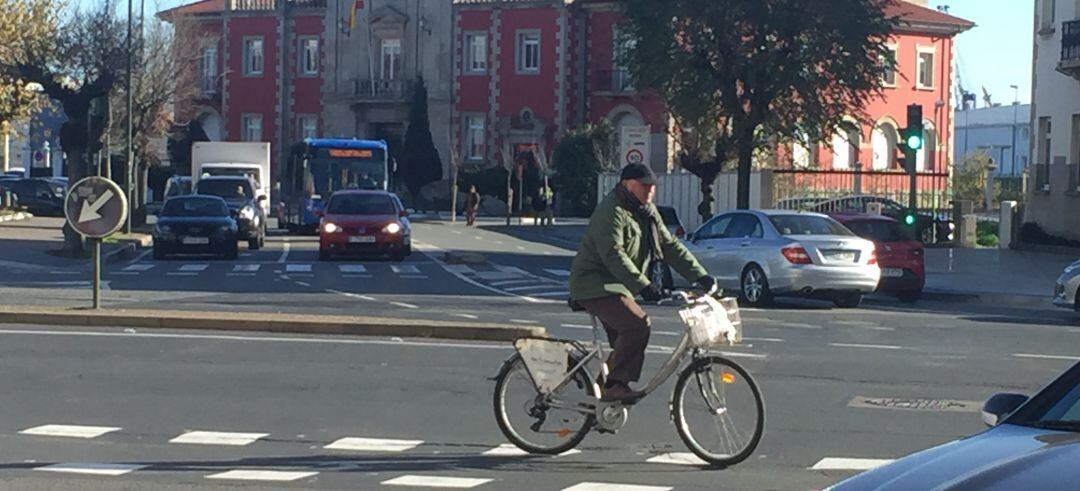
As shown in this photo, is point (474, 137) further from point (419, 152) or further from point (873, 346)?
point (873, 346)

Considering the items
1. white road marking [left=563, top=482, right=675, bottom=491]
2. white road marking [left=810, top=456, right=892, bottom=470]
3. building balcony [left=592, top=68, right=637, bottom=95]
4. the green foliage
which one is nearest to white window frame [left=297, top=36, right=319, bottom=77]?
building balcony [left=592, top=68, right=637, bottom=95]

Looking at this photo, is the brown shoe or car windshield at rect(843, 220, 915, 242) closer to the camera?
the brown shoe

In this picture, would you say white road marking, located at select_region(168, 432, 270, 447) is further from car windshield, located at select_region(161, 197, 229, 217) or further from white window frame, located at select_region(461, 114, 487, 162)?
white window frame, located at select_region(461, 114, 487, 162)

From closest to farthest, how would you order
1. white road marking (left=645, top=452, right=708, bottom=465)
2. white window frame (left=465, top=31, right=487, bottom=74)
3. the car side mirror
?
the car side mirror
white road marking (left=645, top=452, right=708, bottom=465)
white window frame (left=465, top=31, right=487, bottom=74)

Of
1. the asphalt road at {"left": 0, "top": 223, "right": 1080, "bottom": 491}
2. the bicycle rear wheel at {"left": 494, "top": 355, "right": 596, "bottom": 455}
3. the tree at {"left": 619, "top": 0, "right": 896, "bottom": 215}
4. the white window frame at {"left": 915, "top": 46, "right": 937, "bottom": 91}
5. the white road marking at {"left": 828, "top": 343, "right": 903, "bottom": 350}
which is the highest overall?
the white window frame at {"left": 915, "top": 46, "right": 937, "bottom": 91}

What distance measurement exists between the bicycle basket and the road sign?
33.4 ft

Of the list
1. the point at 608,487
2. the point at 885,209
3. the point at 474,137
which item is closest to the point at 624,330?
the point at 608,487

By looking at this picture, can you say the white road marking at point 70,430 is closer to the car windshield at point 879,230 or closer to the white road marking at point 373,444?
the white road marking at point 373,444

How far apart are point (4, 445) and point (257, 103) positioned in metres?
72.7

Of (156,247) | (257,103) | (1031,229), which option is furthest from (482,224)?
(156,247)

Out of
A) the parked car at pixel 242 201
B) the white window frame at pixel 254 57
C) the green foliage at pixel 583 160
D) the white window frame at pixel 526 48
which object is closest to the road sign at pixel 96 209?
the parked car at pixel 242 201

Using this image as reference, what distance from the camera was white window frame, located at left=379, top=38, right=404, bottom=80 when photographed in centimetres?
7925

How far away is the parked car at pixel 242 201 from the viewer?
4038cm

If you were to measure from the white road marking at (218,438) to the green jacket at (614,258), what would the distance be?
2393 millimetres
